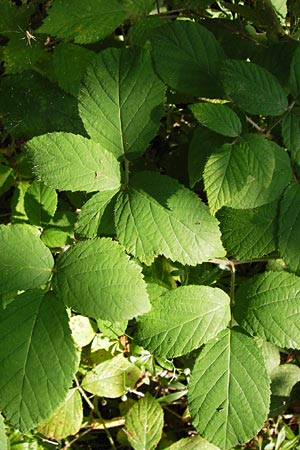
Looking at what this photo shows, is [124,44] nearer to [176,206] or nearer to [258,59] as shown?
[258,59]

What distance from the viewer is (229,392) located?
1.43 meters

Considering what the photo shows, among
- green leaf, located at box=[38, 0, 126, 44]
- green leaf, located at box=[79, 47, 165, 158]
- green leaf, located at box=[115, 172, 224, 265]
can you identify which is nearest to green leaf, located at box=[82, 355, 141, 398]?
green leaf, located at box=[115, 172, 224, 265]

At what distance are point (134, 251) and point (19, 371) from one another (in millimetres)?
426

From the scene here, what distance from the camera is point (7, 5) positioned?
1.96 metres

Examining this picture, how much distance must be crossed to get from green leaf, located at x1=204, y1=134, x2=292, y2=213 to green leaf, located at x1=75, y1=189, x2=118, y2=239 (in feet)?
0.98

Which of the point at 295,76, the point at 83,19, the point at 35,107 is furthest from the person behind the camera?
the point at 35,107

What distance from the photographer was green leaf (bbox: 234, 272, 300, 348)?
1458 mm

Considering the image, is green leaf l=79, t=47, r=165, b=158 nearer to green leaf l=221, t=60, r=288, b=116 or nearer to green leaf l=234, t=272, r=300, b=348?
green leaf l=221, t=60, r=288, b=116

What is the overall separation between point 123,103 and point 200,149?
0.90 feet

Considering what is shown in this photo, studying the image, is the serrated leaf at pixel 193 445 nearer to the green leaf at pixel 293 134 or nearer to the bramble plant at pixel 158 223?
the bramble plant at pixel 158 223

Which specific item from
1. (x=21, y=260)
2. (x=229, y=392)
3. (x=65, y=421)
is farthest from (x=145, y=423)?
(x=21, y=260)

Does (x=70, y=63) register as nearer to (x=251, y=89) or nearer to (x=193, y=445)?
(x=251, y=89)

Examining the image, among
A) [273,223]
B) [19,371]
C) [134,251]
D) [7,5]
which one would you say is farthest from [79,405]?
[7,5]

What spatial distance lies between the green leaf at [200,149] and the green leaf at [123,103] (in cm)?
16
